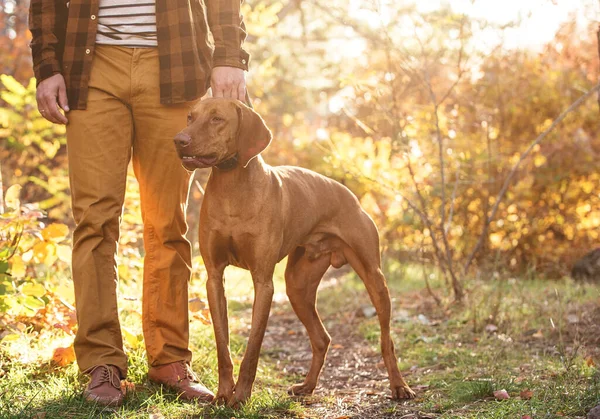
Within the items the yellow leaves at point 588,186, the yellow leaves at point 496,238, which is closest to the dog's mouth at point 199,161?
the yellow leaves at point 496,238

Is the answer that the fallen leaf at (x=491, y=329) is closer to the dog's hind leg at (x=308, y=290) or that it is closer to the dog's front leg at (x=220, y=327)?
the dog's hind leg at (x=308, y=290)

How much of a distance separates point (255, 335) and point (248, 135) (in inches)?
37.4

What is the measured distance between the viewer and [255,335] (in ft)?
11.2

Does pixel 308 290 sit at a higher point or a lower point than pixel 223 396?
higher

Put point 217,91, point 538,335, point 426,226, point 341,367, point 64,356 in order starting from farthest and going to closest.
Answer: point 426,226, point 538,335, point 341,367, point 64,356, point 217,91

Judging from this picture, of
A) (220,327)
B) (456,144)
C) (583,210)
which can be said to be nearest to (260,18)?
(456,144)

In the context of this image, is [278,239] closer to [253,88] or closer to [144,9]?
[144,9]

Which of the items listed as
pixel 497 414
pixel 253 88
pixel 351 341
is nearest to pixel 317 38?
pixel 253 88

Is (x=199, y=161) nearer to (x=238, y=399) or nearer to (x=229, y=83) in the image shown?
(x=229, y=83)

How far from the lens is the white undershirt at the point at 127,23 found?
3.42m

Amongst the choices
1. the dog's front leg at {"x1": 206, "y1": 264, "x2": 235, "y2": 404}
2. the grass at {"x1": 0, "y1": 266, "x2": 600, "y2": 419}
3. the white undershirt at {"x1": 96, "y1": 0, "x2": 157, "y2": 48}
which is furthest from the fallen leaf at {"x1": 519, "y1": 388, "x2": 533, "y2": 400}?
the white undershirt at {"x1": 96, "y1": 0, "x2": 157, "y2": 48}

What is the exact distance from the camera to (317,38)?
45.5 feet

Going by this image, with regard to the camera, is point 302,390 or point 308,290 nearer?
point 302,390

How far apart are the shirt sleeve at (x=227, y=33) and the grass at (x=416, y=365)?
5.26ft
